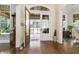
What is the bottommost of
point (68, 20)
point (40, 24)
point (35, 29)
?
point (35, 29)

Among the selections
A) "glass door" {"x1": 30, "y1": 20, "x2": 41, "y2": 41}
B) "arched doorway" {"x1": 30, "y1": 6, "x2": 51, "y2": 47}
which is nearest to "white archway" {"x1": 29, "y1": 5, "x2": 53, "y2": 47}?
"arched doorway" {"x1": 30, "y1": 6, "x2": 51, "y2": 47}

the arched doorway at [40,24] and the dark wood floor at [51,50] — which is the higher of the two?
the arched doorway at [40,24]

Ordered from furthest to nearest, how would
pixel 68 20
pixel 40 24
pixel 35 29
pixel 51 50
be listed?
pixel 68 20
pixel 40 24
pixel 35 29
pixel 51 50

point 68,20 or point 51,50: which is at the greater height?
point 68,20

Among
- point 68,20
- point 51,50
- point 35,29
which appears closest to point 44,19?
point 35,29

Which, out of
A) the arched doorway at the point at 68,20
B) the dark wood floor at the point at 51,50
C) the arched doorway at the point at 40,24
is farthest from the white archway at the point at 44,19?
the dark wood floor at the point at 51,50

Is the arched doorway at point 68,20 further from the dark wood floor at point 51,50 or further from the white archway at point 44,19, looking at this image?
the dark wood floor at point 51,50

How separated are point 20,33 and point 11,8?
2.57m

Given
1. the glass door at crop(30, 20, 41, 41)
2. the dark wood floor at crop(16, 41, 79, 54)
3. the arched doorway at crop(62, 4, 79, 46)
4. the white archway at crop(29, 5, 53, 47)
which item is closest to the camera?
the dark wood floor at crop(16, 41, 79, 54)

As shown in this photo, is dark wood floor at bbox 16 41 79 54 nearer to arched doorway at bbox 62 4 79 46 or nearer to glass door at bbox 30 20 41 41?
glass door at bbox 30 20 41 41

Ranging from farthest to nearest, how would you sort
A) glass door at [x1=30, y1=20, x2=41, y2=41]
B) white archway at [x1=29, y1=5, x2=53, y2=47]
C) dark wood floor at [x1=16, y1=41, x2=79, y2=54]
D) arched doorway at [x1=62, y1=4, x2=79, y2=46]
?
arched doorway at [x1=62, y1=4, x2=79, y2=46]
glass door at [x1=30, y1=20, x2=41, y2=41]
white archway at [x1=29, y1=5, x2=53, y2=47]
dark wood floor at [x1=16, y1=41, x2=79, y2=54]

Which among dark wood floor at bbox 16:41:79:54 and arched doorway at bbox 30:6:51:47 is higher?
arched doorway at bbox 30:6:51:47

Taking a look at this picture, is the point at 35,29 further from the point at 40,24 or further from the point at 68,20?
the point at 68,20
